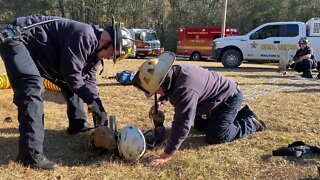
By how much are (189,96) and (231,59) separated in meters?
13.1

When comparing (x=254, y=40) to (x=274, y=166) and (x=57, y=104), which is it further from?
(x=274, y=166)

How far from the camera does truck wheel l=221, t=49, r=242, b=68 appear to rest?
16.6m

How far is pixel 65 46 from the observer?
159 inches

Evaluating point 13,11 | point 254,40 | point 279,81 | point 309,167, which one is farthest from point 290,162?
point 13,11

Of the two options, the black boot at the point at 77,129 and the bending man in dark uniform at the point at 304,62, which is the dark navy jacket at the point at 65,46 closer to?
the black boot at the point at 77,129

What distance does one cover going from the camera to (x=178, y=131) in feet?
12.9

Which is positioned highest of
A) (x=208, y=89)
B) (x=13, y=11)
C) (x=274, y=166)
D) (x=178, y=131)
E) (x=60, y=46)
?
(x=13, y=11)

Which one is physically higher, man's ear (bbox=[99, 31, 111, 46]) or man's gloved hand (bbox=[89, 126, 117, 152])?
man's ear (bbox=[99, 31, 111, 46])

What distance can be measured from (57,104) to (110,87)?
220cm

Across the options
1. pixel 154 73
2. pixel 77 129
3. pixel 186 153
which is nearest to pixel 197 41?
pixel 77 129

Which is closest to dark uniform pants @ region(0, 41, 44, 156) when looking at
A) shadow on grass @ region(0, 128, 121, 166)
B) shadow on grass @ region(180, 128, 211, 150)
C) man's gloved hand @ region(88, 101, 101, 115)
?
shadow on grass @ region(0, 128, 121, 166)

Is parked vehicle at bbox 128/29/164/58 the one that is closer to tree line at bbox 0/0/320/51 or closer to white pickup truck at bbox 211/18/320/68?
tree line at bbox 0/0/320/51

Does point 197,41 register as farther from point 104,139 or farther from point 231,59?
point 104,139

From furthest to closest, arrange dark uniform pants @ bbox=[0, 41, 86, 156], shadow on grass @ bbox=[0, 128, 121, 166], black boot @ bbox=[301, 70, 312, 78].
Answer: black boot @ bbox=[301, 70, 312, 78] → shadow on grass @ bbox=[0, 128, 121, 166] → dark uniform pants @ bbox=[0, 41, 86, 156]
